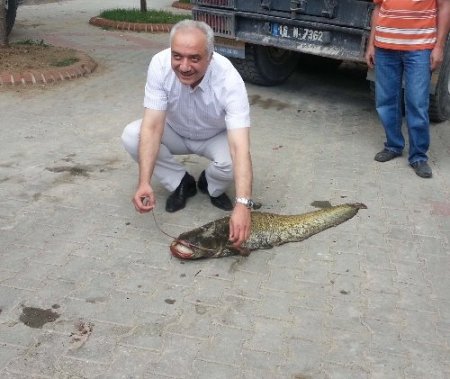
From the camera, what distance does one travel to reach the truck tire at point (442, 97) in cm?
495

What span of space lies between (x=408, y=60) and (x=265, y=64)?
2.31m

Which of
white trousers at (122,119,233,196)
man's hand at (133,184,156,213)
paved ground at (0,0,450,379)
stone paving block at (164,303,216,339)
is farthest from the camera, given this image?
white trousers at (122,119,233,196)

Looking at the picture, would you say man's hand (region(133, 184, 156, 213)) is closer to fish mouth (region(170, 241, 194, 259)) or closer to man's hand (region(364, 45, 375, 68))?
fish mouth (region(170, 241, 194, 259))

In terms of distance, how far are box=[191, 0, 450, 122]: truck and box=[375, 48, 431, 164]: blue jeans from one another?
2.16 feet

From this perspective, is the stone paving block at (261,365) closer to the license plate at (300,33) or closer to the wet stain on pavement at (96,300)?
the wet stain on pavement at (96,300)

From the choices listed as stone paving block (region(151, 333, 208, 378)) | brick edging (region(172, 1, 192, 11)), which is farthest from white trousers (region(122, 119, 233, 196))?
brick edging (region(172, 1, 192, 11))

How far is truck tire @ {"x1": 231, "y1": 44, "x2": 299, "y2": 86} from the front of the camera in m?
6.00

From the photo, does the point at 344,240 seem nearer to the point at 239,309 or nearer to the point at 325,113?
the point at 239,309

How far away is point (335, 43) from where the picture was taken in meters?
5.17

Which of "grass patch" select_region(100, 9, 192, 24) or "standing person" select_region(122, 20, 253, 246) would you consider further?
"grass patch" select_region(100, 9, 192, 24)

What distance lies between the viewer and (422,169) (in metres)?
4.18

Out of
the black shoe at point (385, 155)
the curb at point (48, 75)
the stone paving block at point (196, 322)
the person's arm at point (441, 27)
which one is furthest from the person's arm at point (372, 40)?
the curb at point (48, 75)

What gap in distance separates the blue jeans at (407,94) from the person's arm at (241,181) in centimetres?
174

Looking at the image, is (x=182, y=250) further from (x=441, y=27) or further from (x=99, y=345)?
(x=441, y=27)
